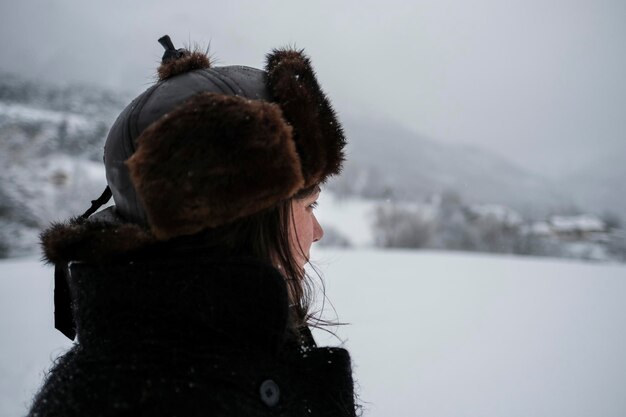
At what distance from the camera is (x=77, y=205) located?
722 inches

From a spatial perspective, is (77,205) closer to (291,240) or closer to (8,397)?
(8,397)

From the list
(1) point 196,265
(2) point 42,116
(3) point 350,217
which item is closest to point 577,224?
(3) point 350,217

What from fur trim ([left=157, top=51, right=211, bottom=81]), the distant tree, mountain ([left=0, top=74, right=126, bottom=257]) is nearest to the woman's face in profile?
fur trim ([left=157, top=51, right=211, bottom=81])

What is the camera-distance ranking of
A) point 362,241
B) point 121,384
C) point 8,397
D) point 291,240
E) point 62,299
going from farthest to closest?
1. point 362,241
2. point 8,397
3. point 62,299
4. point 291,240
5. point 121,384

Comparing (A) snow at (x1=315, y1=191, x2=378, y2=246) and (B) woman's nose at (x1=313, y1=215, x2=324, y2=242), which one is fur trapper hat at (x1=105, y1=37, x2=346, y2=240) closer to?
(B) woman's nose at (x1=313, y1=215, x2=324, y2=242)

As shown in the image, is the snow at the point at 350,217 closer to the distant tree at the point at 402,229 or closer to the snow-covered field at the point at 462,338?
the distant tree at the point at 402,229

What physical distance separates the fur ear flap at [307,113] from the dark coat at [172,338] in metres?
0.28

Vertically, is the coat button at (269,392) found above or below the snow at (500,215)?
below

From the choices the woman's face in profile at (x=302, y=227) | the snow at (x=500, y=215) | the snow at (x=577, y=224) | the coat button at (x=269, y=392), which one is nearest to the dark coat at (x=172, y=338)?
the coat button at (x=269, y=392)

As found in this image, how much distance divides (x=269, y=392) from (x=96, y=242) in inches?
18.1

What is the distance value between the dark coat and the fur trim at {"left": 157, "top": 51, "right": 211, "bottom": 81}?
40cm

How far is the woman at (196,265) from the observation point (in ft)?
2.56

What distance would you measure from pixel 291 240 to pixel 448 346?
2.99 metres

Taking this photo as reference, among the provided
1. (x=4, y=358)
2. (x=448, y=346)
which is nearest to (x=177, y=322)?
(x=448, y=346)
